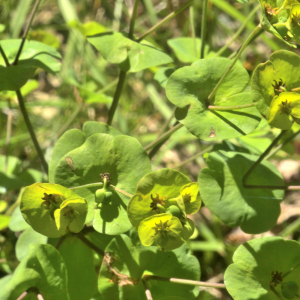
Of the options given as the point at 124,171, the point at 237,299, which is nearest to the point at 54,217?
the point at 124,171

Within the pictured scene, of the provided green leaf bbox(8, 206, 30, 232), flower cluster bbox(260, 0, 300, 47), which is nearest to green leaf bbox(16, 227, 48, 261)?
green leaf bbox(8, 206, 30, 232)

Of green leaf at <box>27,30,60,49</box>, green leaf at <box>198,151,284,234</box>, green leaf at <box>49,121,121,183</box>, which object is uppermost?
green leaf at <box>27,30,60,49</box>

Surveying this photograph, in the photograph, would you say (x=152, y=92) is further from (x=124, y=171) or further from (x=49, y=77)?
(x=124, y=171)

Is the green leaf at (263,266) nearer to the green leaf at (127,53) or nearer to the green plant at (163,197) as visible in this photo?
the green plant at (163,197)

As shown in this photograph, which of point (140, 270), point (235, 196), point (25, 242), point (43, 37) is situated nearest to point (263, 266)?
point (235, 196)

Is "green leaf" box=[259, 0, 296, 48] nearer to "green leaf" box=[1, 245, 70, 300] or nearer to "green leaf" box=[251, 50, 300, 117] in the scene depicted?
"green leaf" box=[251, 50, 300, 117]

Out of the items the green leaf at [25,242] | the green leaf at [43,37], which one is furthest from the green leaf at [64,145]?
the green leaf at [43,37]
